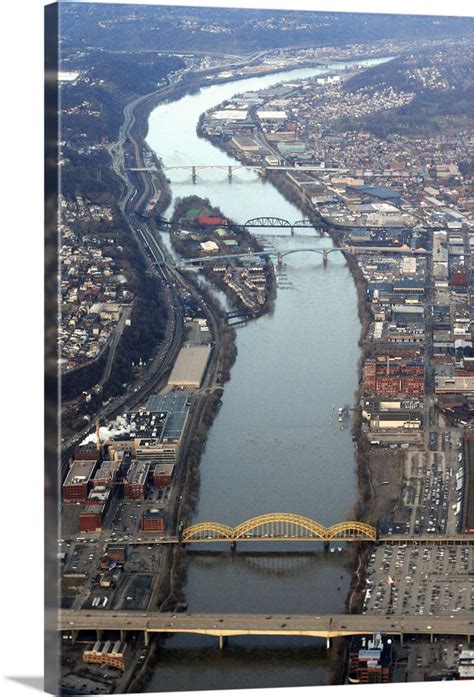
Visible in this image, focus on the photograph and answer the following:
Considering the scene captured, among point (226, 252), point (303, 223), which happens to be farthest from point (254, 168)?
point (226, 252)

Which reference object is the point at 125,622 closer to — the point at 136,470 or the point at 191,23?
the point at 136,470

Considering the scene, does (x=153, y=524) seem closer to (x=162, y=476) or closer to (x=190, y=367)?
(x=162, y=476)

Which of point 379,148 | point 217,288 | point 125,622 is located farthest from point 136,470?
point 379,148

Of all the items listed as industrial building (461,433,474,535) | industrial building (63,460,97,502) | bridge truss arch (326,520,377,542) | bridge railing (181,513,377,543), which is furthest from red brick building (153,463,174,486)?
industrial building (461,433,474,535)

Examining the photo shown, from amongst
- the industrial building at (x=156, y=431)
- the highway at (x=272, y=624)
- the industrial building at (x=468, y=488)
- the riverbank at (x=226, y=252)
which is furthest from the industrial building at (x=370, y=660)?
the riverbank at (x=226, y=252)

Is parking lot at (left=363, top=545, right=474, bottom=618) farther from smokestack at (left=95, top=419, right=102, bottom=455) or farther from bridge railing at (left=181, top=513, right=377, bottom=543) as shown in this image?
smokestack at (left=95, top=419, right=102, bottom=455)

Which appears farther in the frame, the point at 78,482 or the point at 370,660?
the point at 78,482

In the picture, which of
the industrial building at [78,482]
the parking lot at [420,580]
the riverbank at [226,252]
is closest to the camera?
the parking lot at [420,580]

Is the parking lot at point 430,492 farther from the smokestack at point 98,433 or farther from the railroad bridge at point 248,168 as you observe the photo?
the railroad bridge at point 248,168
